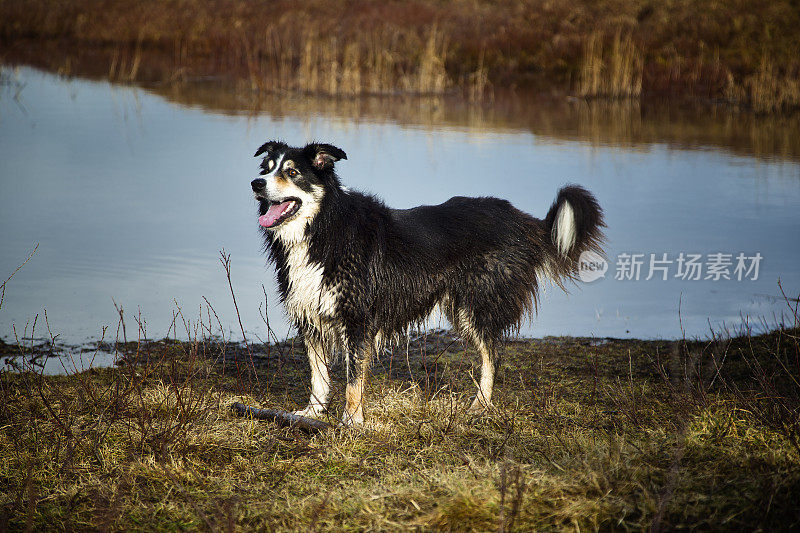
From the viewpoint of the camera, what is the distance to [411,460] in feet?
13.5

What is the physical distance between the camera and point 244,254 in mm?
8016

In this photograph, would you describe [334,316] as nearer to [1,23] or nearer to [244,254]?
[244,254]

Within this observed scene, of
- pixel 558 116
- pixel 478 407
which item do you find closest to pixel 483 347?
pixel 478 407

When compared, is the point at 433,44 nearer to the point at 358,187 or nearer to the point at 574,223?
the point at 358,187

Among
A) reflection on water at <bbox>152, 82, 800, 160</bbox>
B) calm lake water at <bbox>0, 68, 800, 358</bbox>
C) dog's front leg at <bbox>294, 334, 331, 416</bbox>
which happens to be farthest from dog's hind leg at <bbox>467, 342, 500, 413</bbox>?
reflection on water at <bbox>152, 82, 800, 160</bbox>

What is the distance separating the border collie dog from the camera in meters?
4.70

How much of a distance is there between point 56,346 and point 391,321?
9.17 feet

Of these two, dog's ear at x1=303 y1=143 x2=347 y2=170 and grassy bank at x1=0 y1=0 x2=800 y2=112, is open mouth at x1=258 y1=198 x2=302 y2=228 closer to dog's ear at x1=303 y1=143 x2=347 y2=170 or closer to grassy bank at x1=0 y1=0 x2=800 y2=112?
dog's ear at x1=303 y1=143 x2=347 y2=170

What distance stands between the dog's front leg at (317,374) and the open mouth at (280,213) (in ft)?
2.56

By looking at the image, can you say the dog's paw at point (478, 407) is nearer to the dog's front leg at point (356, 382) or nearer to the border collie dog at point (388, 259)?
the border collie dog at point (388, 259)

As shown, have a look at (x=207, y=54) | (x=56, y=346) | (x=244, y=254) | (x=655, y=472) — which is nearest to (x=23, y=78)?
(x=207, y=54)

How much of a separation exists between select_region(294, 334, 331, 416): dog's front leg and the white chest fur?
203 millimetres

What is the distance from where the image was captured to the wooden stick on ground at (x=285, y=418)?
4.45m

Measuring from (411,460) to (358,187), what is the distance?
2045mm
